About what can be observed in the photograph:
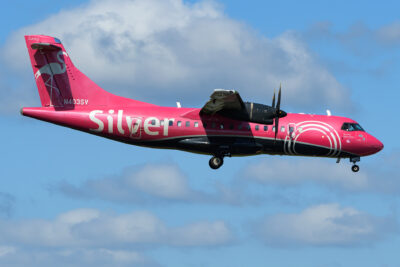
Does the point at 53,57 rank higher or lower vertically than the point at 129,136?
higher

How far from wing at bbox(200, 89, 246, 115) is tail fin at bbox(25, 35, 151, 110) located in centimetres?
453

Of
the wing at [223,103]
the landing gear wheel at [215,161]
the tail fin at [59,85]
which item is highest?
the tail fin at [59,85]

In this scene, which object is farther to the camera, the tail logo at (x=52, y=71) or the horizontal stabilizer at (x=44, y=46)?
the tail logo at (x=52, y=71)

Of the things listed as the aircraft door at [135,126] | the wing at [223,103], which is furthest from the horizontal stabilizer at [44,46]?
the wing at [223,103]

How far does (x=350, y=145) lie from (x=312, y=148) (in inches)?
101

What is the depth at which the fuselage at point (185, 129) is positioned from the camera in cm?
6169

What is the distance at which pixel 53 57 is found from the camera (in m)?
63.0

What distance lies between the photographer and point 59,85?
6316cm

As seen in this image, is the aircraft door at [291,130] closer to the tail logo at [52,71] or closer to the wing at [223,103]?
the wing at [223,103]

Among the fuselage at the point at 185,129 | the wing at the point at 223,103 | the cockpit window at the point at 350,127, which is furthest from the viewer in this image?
the cockpit window at the point at 350,127

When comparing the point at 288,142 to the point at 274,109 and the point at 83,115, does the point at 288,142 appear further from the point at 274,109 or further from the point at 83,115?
the point at 83,115

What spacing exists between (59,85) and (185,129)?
8.38 metres

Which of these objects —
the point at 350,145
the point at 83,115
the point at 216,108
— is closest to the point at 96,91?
the point at 83,115

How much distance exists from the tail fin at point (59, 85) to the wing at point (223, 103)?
4.53 metres
